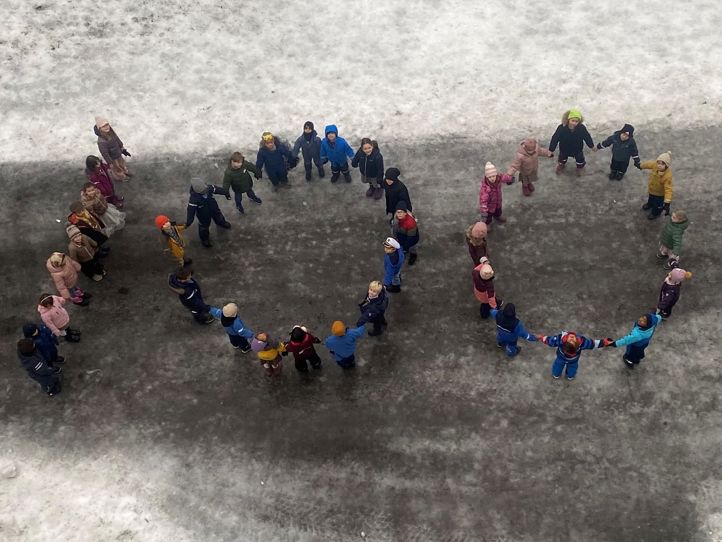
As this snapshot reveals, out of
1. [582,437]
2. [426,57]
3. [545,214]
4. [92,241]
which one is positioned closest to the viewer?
[582,437]

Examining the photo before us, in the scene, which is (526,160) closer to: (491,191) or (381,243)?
(491,191)

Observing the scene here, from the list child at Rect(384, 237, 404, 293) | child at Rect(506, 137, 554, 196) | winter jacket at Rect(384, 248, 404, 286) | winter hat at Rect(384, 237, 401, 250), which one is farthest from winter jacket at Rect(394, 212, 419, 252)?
child at Rect(506, 137, 554, 196)

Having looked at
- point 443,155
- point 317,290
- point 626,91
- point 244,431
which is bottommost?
point 244,431

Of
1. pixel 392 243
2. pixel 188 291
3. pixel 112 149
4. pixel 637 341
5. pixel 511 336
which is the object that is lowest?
pixel 511 336

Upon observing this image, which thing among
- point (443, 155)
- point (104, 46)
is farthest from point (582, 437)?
point (104, 46)

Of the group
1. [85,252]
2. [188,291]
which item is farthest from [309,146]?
[85,252]

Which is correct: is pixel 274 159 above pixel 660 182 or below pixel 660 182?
above

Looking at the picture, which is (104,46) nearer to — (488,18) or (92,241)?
(92,241)

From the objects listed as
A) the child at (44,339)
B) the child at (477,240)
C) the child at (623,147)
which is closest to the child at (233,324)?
the child at (44,339)
